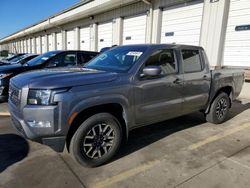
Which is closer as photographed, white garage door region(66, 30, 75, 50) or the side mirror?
the side mirror

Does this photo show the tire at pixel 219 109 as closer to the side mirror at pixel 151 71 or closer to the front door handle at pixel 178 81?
the front door handle at pixel 178 81

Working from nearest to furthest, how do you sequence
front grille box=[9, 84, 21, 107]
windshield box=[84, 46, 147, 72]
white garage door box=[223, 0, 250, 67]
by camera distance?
1. front grille box=[9, 84, 21, 107]
2. windshield box=[84, 46, 147, 72]
3. white garage door box=[223, 0, 250, 67]

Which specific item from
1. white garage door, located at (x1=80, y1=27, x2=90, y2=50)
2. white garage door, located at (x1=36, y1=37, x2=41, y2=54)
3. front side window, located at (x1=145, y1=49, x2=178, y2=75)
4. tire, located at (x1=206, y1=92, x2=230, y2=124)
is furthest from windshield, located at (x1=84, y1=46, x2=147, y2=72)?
white garage door, located at (x1=36, y1=37, x2=41, y2=54)

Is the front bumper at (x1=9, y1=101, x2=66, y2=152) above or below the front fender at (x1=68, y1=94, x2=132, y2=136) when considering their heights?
below

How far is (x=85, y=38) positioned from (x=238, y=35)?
13112 millimetres

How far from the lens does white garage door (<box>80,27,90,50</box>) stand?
1838cm

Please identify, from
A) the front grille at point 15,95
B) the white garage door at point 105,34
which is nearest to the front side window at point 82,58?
the front grille at point 15,95

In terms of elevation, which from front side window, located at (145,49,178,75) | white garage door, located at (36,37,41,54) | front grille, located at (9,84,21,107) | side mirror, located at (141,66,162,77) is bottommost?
front grille, located at (9,84,21,107)

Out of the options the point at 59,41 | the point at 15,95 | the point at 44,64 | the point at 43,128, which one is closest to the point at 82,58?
the point at 44,64

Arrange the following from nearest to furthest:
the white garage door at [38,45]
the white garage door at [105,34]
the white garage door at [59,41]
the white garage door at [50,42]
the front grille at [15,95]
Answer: the front grille at [15,95]
the white garage door at [105,34]
the white garage door at [59,41]
the white garage door at [50,42]
the white garage door at [38,45]

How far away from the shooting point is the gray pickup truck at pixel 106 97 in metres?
2.93

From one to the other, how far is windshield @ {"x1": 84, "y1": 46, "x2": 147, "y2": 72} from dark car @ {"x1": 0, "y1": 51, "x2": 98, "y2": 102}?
3.21m

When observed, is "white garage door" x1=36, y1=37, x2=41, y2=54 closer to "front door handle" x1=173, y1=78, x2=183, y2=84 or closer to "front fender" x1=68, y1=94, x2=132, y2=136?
"front door handle" x1=173, y1=78, x2=183, y2=84

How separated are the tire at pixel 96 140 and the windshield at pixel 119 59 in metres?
0.92
